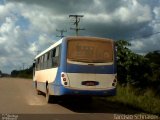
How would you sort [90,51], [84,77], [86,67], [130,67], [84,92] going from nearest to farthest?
[84,92] → [84,77] → [86,67] → [90,51] → [130,67]

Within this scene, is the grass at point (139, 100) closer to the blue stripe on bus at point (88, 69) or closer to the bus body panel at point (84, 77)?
the bus body panel at point (84, 77)

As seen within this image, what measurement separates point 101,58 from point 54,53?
313 cm

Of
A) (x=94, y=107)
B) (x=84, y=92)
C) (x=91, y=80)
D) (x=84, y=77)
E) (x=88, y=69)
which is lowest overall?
(x=94, y=107)

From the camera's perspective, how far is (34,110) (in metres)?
18.5

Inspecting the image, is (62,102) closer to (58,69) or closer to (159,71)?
(58,69)

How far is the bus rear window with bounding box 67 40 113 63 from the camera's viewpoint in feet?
60.7

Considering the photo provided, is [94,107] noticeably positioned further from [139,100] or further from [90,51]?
[90,51]

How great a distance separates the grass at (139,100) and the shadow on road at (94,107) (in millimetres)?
530

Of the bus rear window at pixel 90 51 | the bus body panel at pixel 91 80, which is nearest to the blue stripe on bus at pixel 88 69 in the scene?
the bus body panel at pixel 91 80

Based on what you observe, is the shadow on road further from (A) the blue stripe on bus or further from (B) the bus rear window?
(B) the bus rear window

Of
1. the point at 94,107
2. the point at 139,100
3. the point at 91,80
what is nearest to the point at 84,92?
the point at 91,80

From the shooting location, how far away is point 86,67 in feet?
60.3

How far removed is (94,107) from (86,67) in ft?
10.2

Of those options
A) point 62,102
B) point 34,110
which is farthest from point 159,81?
point 34,110
